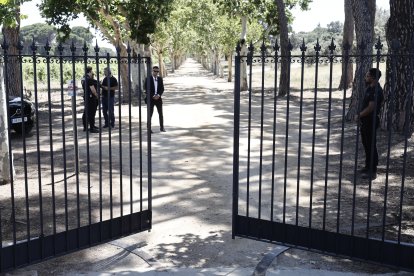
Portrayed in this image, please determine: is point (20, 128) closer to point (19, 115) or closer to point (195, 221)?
point (19, 115)

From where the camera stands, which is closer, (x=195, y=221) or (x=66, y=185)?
(x=66, y=185)

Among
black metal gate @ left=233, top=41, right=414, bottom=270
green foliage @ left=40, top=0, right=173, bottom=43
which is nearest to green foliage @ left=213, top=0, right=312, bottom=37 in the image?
green foliage @ left=40, top=0, right=173, bottom=43

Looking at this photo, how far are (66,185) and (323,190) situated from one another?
4.57 metres

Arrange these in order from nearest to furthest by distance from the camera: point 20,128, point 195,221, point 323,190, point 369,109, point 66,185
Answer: point 66,185 < point 195,221 < point 369,109 < point 323,190 < point 20,128

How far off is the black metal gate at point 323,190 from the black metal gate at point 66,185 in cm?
134

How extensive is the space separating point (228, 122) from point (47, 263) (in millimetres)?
11542

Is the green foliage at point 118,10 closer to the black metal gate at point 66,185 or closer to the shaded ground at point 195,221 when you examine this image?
the black metal gate at point 66,185

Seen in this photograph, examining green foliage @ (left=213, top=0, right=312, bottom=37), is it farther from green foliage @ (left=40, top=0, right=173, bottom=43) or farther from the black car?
the black car

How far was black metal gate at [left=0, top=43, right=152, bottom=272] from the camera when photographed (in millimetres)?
5137

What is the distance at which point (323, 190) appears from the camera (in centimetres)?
848

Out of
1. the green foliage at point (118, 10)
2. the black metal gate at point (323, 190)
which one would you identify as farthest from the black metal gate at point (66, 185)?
the green foliage at point (118, 10)

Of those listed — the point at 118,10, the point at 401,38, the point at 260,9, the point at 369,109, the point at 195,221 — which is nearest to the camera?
the point at 195,221

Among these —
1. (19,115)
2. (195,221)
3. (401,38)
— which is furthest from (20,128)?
(401,38)

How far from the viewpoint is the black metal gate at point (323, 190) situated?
5.30 m
